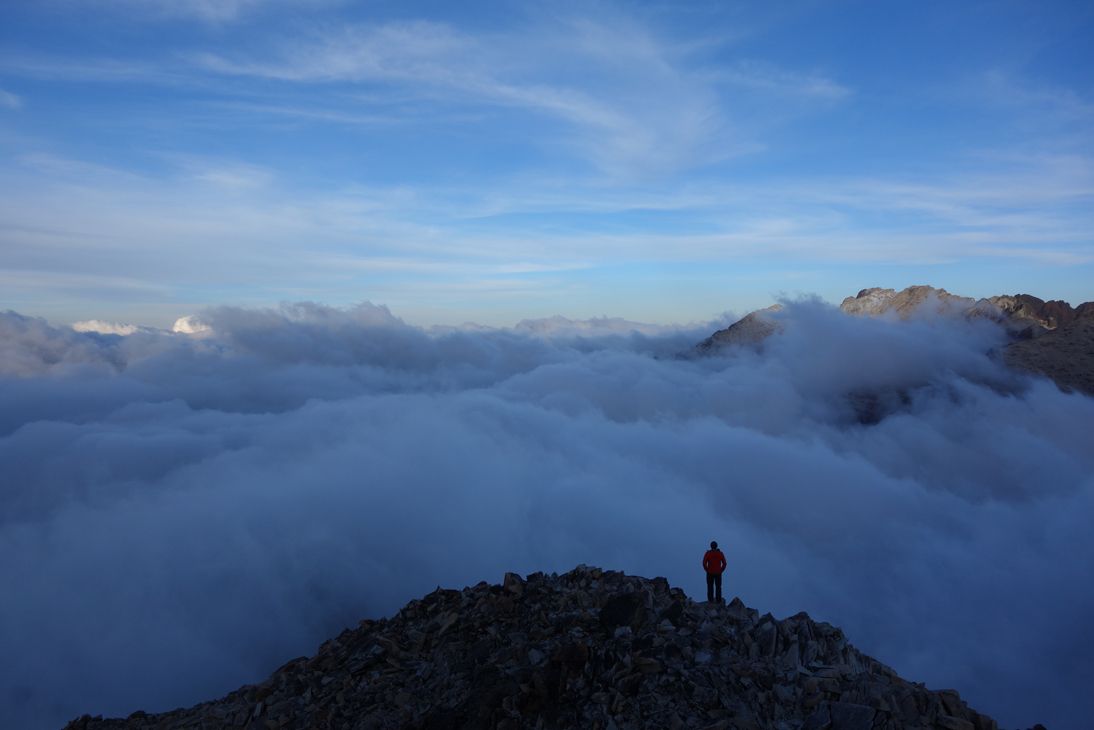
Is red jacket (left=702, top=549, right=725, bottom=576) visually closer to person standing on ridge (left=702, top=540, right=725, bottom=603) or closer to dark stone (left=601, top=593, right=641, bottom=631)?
person standing on ridge (left=702, top=540, right=725, bottom=603)

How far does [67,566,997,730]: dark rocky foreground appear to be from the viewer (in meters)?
16.6

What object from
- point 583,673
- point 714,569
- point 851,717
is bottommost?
point 583,673

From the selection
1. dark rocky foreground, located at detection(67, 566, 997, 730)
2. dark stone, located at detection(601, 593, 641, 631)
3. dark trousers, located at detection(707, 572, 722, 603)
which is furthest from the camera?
dark trousers, located at detection(707, 572, 722, 603)

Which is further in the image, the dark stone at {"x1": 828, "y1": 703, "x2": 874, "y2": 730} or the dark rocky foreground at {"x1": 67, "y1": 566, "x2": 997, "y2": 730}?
the dark rocky foreground at {"x1": 67, "y1": 566, "x2": 997, "y2": 730}

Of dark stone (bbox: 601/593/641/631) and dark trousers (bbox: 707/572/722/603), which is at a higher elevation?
dark stone (bbox: 601/593/641/631)

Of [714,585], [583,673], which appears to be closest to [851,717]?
[583,673]

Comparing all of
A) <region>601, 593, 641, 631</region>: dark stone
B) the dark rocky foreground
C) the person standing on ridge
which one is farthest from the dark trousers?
<region>601, 593, 641, 631</region>: dark stone

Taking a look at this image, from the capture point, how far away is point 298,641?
116688mm

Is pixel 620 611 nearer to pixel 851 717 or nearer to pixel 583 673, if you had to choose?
pixel 583 673

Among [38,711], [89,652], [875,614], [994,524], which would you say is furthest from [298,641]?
[994,524]

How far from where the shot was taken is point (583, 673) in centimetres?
1838

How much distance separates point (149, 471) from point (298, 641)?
4466 inches

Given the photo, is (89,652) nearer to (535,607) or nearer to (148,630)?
(148,630)

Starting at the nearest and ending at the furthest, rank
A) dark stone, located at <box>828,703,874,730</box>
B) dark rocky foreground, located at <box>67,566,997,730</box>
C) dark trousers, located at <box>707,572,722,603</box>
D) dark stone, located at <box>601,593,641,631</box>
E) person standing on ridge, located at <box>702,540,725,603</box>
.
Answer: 1. dark stone, located at <box>828,703,874,730</box>
2. dark rocky foreground, located at <box>67,566,997,730</box>
3. dark stone, located at <box>601,593,641,631</box>
4. dark trousers, located at <box>707,572,722,603</box>
5. person standing on ridge, located at <box>702,540,725,603</box>
